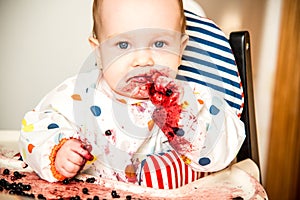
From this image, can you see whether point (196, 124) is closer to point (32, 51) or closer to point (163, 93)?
point (163, 93)

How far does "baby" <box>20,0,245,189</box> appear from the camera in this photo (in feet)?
1.53

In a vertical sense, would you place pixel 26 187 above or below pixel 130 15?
below

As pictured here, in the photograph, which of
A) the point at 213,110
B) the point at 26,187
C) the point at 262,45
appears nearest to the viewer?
the point at 26,187

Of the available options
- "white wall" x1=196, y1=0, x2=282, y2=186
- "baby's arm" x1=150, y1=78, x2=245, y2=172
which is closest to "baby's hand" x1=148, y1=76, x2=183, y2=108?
"baby's arm" x1=150, y1=78, x2=245, y2=172

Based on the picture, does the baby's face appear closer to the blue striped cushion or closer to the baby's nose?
the baby's nose

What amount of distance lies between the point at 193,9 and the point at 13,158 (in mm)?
275

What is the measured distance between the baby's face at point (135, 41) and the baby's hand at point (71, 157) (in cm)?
7

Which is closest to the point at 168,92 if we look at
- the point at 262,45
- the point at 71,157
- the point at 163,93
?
the point at 163,93

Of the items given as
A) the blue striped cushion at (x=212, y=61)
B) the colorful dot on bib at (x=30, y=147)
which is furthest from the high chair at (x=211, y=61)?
the colorful dot on bib at (x=30, y=147)

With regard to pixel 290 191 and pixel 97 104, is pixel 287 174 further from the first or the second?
pixel 97 104

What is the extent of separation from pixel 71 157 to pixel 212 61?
0.24 m

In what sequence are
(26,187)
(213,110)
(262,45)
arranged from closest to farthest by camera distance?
(26,187) < (213,110) < (262,45)

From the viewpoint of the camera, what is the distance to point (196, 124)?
50 cm

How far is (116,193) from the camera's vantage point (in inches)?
17.8
